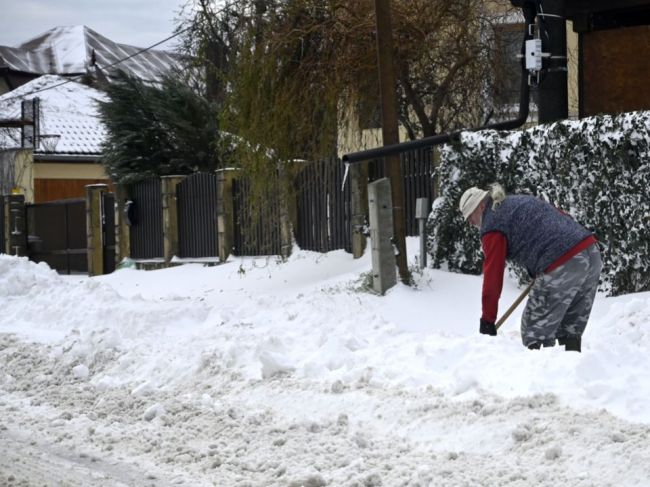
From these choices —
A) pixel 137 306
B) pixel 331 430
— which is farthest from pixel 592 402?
pixel 137 306

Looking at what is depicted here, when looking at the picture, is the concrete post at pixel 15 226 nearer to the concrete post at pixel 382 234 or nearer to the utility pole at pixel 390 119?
the utility pole at pixel 390 119

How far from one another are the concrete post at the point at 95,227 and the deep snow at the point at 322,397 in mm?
10302

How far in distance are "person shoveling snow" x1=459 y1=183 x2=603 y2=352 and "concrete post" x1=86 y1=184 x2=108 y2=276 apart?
15.4 metres

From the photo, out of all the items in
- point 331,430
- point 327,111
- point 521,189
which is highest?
point 327,111

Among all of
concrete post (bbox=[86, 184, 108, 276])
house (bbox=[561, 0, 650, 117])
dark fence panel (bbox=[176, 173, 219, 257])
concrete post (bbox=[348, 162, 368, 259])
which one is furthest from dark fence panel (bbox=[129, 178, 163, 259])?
house (bbox=[561, 0, 650, 117])

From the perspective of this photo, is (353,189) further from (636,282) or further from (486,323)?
(486,323)

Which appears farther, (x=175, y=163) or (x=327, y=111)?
(x=175, y=163)

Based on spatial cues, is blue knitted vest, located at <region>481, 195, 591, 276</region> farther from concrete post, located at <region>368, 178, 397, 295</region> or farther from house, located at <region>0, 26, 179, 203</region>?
house, located at <region>0, 26, 179, 203</region>

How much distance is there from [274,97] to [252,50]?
70cm

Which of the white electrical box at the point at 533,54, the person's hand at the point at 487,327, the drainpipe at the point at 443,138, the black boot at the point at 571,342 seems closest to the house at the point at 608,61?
the drainpipe at the point at 443,138

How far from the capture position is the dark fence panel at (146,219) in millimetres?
20234

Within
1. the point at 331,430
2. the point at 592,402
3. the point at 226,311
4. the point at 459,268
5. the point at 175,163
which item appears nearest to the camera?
the point at 592,402

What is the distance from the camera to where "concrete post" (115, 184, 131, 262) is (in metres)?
20.9

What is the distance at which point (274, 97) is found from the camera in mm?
14109
